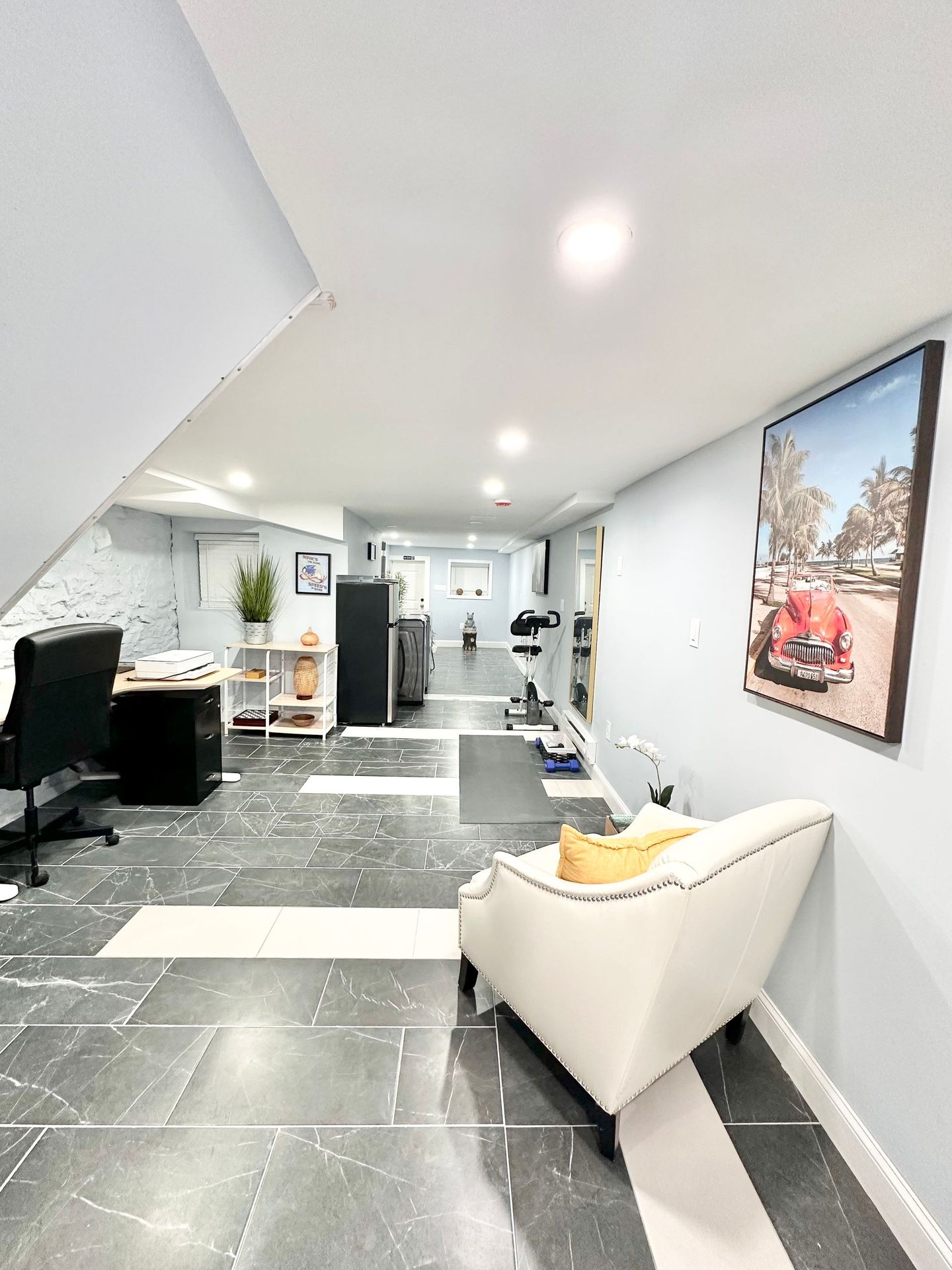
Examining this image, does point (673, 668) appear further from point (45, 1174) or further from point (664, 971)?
point (45, 1174)

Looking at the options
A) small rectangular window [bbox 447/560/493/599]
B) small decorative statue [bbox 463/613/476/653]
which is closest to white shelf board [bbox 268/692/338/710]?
small decorative statue [bbox 463/613/476/653]

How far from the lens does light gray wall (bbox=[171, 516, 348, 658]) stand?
4934 millimetres

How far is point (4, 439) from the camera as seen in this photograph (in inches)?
28.1

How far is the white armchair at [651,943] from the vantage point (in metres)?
1.17

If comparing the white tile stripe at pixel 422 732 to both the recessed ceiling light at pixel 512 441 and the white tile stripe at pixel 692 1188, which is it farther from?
the white tile stripe at pixel 692 1188

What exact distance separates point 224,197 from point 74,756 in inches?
110

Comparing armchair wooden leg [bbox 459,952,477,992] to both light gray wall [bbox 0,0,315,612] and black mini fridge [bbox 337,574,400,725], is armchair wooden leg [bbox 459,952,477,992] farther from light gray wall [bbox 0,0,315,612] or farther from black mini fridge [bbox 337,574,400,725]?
black mini fridge [bbox 337,574,400,725]

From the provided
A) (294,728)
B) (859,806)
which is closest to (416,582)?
(294,728)

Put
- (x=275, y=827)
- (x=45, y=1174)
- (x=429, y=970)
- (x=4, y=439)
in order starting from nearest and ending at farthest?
1. (x=4, y=439)
2. (x=45, y=1174)
3. (x=429, y=970)
4. (x=275, y=827)

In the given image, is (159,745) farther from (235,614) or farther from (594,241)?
(594,241)

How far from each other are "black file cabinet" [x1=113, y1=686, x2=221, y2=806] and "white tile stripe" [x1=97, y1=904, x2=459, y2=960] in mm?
1119

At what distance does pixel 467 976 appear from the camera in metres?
1.85

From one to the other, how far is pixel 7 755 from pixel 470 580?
9.11m

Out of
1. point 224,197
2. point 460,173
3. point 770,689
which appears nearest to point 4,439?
point 224,197
